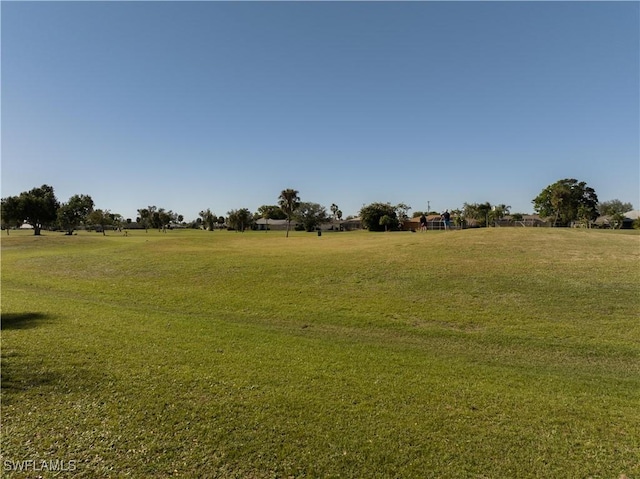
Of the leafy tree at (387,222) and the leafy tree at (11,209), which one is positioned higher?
the leafy tree at (11,209)

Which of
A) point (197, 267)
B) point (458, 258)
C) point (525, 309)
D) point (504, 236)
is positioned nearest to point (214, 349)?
point (525, 309)

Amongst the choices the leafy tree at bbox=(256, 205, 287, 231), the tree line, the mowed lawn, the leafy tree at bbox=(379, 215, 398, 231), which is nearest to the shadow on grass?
the mowed lawn

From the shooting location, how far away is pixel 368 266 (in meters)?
21.9

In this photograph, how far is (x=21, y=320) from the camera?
1292 cm

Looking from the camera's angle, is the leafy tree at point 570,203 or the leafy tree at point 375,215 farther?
the leafy tree at point 375,215

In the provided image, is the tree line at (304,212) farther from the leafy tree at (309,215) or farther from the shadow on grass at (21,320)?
the shadow on grass at (21,320)

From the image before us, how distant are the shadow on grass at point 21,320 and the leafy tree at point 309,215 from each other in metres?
111

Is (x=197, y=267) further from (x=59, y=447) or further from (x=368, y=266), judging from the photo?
(x=59, y=447)

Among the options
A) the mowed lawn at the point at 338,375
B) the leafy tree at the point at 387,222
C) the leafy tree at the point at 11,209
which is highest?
the leafy tree at the point at 11,209

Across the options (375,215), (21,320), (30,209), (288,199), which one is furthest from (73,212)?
(21,320)

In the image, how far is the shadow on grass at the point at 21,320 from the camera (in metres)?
12.1

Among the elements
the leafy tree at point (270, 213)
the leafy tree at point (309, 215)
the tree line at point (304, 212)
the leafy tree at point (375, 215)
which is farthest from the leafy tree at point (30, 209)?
the leafy tree at point (270, 213)

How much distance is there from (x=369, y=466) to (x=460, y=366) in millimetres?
5056

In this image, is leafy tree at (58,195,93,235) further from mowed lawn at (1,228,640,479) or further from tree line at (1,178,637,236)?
mowed lawn at (1,228,640,479)
